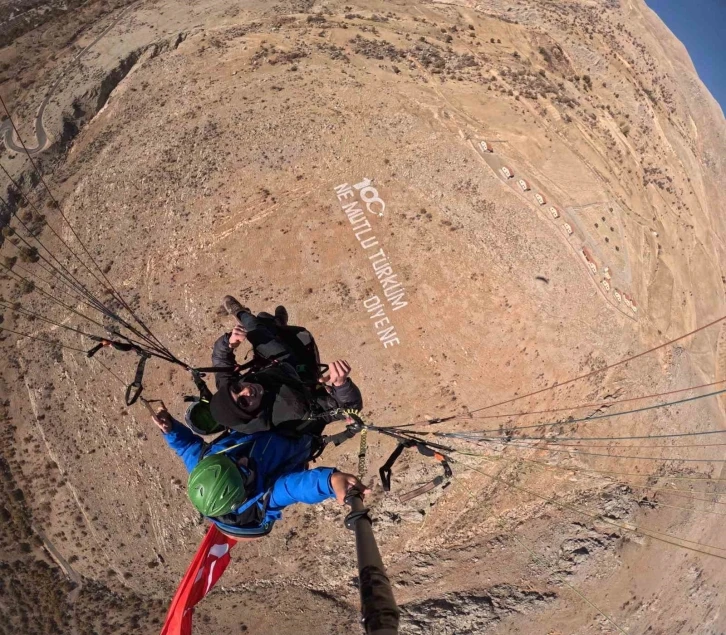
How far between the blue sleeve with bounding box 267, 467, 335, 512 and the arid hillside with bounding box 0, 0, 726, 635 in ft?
20.8

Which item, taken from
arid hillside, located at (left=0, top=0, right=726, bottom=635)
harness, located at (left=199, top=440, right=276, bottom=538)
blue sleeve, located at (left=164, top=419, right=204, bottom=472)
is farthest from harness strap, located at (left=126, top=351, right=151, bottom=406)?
arid hillside, located at (left=0, top=0, right=726, bottom=635)

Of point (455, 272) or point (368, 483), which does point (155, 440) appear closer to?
point (368, 483)

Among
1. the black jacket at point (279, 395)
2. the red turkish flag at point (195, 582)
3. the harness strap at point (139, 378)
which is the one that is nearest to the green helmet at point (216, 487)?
the black jacket at point (279, 395)

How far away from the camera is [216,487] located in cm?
411

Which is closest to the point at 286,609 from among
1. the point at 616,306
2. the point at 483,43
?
the point at 616,306

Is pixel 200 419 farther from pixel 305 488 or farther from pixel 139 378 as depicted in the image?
pixel 305 488

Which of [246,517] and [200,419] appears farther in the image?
[200,419]

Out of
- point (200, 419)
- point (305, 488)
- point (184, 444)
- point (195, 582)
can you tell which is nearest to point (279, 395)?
point (200, 419)

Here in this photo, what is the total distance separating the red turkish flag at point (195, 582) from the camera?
6.37 metres

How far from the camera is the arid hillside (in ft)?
34.9

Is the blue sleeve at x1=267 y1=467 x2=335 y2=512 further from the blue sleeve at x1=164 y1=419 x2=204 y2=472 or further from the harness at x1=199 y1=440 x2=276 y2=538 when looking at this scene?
the blue sleeve at x1=164 y1=419 x2=204 y2=472

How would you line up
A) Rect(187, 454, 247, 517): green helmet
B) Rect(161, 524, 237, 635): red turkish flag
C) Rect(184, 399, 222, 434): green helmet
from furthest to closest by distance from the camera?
Rect(161, 524, 237, 635): red turkish flag < Rect(184, 399, 222, 434): green helmet < Rect(187, 454, 247, 517): green helmet

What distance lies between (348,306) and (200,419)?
19.5 ft

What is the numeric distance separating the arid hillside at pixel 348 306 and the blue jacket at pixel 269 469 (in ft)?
18.7
